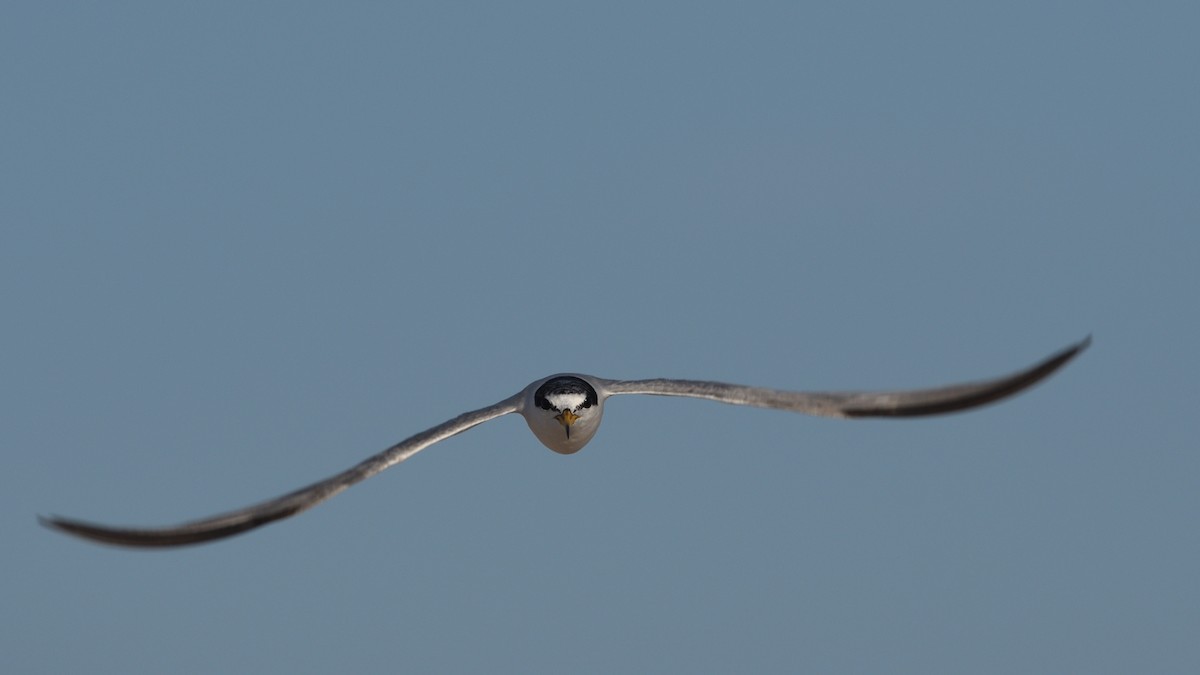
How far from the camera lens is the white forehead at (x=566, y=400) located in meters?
28.1

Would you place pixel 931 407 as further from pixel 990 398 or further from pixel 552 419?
pixel 552 419

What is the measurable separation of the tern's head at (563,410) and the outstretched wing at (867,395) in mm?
480

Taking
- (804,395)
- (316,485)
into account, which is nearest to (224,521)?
(316,485)

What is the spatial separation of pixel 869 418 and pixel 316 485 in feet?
24.1

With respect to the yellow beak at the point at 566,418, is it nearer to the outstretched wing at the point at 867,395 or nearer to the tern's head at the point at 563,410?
the tern's head at the point at 563,410

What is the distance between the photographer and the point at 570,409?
92.3 feet

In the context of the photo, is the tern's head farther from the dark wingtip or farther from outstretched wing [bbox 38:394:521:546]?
the dark wingtip

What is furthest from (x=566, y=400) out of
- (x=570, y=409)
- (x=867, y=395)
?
(x=867, y=395)

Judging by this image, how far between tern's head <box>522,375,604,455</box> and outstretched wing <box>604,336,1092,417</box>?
18.9 inches

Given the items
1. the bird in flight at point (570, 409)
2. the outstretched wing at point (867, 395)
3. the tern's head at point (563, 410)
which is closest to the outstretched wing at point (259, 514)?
the bird in flight at point (570, 409)

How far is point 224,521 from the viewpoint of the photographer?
946 inches

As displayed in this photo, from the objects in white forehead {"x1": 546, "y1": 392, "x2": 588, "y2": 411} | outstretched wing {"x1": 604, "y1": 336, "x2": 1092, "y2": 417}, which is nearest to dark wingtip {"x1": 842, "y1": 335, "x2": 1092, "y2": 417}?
outstretched wing {"x1": 604, "y1": 336, "x2": 1092, "y2": 417}

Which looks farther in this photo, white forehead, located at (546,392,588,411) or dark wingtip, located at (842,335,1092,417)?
white forehead, located at (546,392,588,411)

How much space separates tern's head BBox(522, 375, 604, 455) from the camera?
1108 inches
